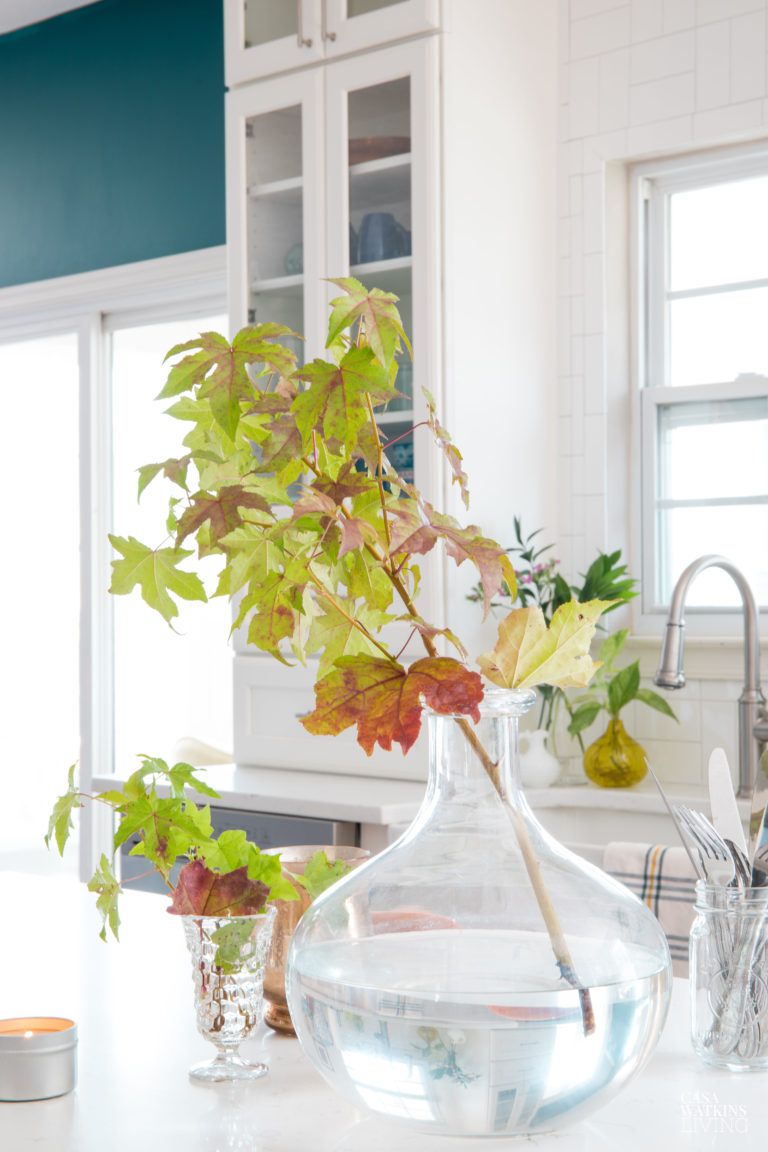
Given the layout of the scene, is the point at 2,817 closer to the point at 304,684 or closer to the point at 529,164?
the point at 304,684

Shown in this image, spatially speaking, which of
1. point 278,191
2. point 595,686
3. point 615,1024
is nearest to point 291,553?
point 615,1024

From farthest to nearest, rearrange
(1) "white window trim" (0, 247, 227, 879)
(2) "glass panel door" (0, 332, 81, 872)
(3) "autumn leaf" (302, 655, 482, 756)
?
(2) "glass panel door" (0, 332, 81, 872), (1) "white window trim" (0, 247, 227, 879), (3) "autumn leaf" (302, 655, 482, 756)

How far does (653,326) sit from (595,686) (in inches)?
34.6

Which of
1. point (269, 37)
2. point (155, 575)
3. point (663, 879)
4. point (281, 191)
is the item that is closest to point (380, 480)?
point (155, 575)

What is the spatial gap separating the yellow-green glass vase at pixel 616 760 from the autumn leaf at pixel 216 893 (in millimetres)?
2064

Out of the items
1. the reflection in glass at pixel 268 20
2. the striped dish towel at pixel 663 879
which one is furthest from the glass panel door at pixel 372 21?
the striped dish towel at pixel 663 879

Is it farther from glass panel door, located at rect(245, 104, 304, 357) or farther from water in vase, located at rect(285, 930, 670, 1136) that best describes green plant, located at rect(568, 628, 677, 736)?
water in vase, located at rect(285, 930, 670, 1136)

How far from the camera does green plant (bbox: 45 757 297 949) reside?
3.15 ft

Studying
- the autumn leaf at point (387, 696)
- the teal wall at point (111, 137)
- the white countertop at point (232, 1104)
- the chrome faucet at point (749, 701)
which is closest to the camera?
the autumn leaf at point (387, 696)

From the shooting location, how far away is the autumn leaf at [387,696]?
0.73 m

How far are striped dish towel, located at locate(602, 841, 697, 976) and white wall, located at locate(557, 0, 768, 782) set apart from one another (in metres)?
1.14

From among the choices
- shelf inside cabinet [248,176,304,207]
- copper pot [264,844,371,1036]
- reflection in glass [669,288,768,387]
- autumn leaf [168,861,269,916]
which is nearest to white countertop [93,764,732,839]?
reflection in glass [669,288,768,387]

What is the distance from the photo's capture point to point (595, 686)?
9.77ft

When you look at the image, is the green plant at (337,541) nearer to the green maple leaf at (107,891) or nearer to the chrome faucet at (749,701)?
the green maple leaf at (107,891)
